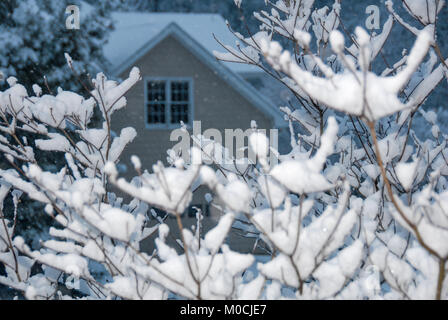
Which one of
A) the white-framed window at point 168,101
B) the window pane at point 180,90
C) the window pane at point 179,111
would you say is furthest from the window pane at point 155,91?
the window pane at point 179,111

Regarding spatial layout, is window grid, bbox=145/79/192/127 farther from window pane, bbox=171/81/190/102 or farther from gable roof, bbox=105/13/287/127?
gable roof, bbox=105/13/287/127

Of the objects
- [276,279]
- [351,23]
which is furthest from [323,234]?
[351,23]

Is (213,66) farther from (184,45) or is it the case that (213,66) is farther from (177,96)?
(177,96)

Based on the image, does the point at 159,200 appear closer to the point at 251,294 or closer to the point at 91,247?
the point at 251,294

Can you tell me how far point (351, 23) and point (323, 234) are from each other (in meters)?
21.0

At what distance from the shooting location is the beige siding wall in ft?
37.3

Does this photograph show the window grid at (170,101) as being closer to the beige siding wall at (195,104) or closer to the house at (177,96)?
the house at (177,96)

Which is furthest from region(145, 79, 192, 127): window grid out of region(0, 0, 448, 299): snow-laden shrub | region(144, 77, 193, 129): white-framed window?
region(0, 0, 448, 299): snow-laden shrub

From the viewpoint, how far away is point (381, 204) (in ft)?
6.79

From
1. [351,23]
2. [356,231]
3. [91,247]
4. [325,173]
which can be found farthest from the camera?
[351,23]

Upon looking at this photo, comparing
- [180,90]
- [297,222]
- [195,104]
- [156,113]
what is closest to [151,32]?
[180,90]

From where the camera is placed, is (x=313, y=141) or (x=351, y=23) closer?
(x=313, y=141)

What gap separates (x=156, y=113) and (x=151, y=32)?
234 centimetres

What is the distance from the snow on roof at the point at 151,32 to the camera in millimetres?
11414
